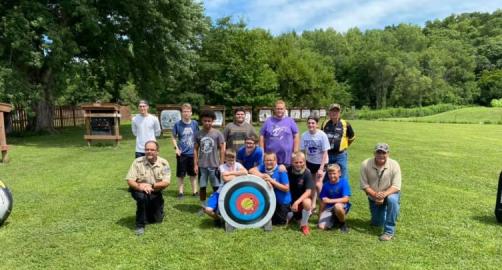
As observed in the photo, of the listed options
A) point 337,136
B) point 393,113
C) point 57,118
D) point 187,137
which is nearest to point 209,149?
point 187,137

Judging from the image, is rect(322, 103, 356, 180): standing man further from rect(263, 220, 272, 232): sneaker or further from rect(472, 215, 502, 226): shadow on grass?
rect(472, 215, 502, 226): shadow on grass

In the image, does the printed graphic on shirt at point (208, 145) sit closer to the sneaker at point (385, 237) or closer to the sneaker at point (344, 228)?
the sneaker at point (344, 228)

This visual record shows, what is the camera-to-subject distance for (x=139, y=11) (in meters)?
18.9

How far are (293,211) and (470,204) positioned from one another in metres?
3.61

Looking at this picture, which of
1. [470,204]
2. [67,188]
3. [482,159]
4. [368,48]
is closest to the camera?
[470,204]

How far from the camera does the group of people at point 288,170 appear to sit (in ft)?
18.0

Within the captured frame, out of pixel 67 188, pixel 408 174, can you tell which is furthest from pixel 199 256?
pixel 408 174

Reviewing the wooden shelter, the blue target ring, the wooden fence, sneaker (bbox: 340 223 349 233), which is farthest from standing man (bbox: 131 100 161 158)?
the wooden fence

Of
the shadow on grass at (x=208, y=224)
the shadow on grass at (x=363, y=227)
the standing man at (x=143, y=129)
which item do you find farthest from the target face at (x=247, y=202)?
the standing man at (x=143, y=129)

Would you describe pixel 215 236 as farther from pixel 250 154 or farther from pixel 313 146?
pixel 313 146

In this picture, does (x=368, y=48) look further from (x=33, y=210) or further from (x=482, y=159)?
(x=33, y=210)

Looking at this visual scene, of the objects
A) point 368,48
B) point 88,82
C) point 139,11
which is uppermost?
point 368,48

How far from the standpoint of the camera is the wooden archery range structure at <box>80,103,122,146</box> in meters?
15.8

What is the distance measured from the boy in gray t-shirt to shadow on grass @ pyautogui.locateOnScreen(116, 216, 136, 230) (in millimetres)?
1361
